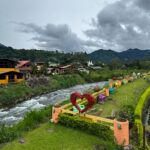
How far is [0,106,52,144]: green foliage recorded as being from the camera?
7594 mm

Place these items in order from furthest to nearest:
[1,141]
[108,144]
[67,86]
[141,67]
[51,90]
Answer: [141,67] → [67,86] → [51,90] → [1,141] → [108,144]

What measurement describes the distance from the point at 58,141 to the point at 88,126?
1900mm

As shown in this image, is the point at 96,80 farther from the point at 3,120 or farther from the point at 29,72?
the point at 3,120

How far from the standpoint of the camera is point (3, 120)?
13.9 metres

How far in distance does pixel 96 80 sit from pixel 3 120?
40.7m

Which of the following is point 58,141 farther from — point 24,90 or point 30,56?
point 30,56

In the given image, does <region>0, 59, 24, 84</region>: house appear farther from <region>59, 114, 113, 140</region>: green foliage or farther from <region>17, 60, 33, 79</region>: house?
<region>59, 114, 113, 140</region>: green foliage

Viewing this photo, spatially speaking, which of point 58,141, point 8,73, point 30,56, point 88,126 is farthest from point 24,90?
point 30,56

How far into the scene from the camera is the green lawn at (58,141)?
21.0ft

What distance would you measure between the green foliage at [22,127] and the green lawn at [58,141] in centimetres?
53

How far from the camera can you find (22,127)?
8.59 metres

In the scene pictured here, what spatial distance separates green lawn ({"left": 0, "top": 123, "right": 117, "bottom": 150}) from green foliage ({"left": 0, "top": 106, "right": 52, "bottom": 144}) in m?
0.53

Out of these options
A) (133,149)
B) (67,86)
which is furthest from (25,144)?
(67,86)

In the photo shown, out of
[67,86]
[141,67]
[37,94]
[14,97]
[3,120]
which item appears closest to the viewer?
[3,120]
